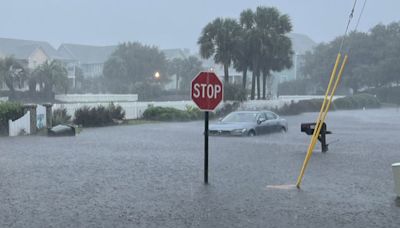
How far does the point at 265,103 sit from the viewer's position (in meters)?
49.3

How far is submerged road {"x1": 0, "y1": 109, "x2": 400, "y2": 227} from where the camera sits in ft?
28.1

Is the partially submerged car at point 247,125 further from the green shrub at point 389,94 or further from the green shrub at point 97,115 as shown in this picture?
the green shrub at point 389,94

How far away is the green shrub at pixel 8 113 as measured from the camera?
Result: 24.7 metres

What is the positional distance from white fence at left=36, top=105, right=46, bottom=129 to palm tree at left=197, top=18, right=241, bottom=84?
24.3 m

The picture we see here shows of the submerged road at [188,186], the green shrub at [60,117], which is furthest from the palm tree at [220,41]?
the submerged road at [188,186]

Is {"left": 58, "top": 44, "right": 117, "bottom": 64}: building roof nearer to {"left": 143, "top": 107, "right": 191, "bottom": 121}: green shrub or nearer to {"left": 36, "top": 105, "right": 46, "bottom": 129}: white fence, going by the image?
{"left": 143, "top": 107, "right": 191, "bottom": 121}: green shrub

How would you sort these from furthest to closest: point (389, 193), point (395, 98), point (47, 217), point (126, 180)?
point (395, 98)
point (126, 180)
point (389, 193)
point (47, 217)

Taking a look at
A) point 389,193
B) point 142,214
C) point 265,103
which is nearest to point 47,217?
point 142,214

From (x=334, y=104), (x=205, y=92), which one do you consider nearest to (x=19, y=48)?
(x=334, y=104)

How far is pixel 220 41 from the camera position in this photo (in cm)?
4925

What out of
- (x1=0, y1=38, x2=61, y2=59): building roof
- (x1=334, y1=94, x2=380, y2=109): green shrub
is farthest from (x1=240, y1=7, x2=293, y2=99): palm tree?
(x1=0, y1=38, x2=61, y2=59): building roof

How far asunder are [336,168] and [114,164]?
18.0ft

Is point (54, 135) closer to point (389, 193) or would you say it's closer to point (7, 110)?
point (7, 110)

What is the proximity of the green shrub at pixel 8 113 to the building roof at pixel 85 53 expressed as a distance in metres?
90.5
